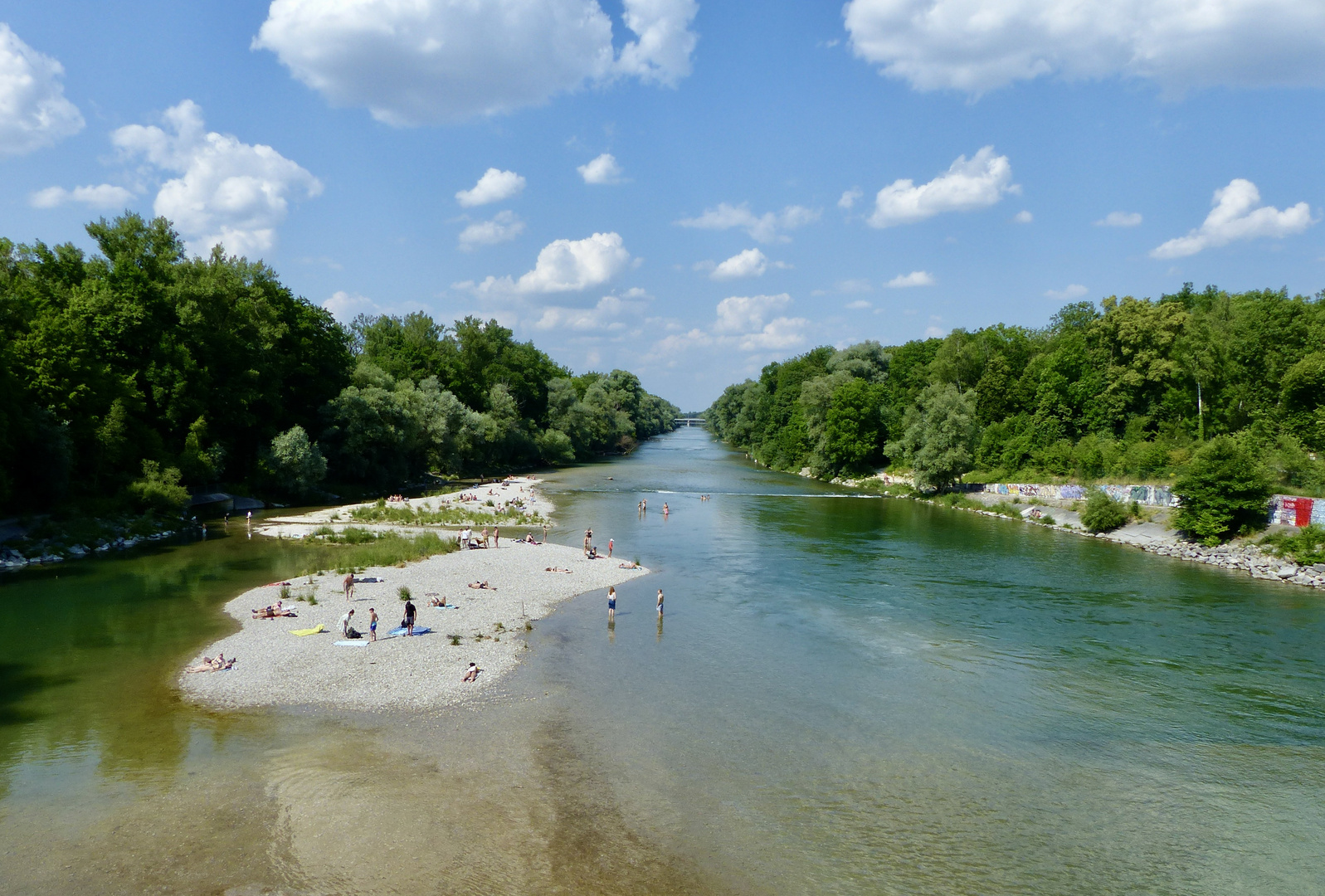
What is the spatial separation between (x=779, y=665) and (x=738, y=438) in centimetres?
13919

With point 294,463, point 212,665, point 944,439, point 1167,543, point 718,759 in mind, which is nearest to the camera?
point 718,759

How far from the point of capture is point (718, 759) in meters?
19.3

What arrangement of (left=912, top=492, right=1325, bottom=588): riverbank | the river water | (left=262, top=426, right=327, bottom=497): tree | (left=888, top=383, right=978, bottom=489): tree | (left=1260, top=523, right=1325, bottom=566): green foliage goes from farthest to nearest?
(left=888, top=383, right=978, bottom=489): tree < (left=262, top=426, right=327, bottom=497): tree < (left=1260, top=523, right=1325, bottom=566): green foliage < (left=912, top=492, right=1325, bottom=588): riverbank < the river water

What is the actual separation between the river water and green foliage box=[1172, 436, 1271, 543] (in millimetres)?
11838

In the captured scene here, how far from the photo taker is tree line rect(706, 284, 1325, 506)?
54594mm

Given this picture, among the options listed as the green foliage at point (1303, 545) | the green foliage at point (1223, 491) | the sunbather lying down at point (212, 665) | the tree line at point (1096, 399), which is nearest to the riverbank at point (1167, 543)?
the green foliage at point (1303, 545)

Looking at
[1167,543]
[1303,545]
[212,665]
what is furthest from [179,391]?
[1303,545]

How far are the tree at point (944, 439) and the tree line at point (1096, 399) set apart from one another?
15 cm

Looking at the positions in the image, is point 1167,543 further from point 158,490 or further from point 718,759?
point 158,490

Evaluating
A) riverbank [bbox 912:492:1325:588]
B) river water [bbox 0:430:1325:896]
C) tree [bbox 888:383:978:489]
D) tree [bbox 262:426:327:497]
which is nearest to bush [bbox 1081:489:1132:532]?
riverbank [bbox 912:492:1325:588]

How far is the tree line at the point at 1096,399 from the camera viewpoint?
54594mm

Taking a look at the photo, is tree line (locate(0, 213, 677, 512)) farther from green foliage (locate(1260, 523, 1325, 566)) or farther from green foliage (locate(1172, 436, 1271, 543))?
green foliage (locate(1260, 523, 1325, 566))

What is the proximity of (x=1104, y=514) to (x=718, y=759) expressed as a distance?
4683cm

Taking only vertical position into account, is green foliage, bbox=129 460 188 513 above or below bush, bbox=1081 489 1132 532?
above
